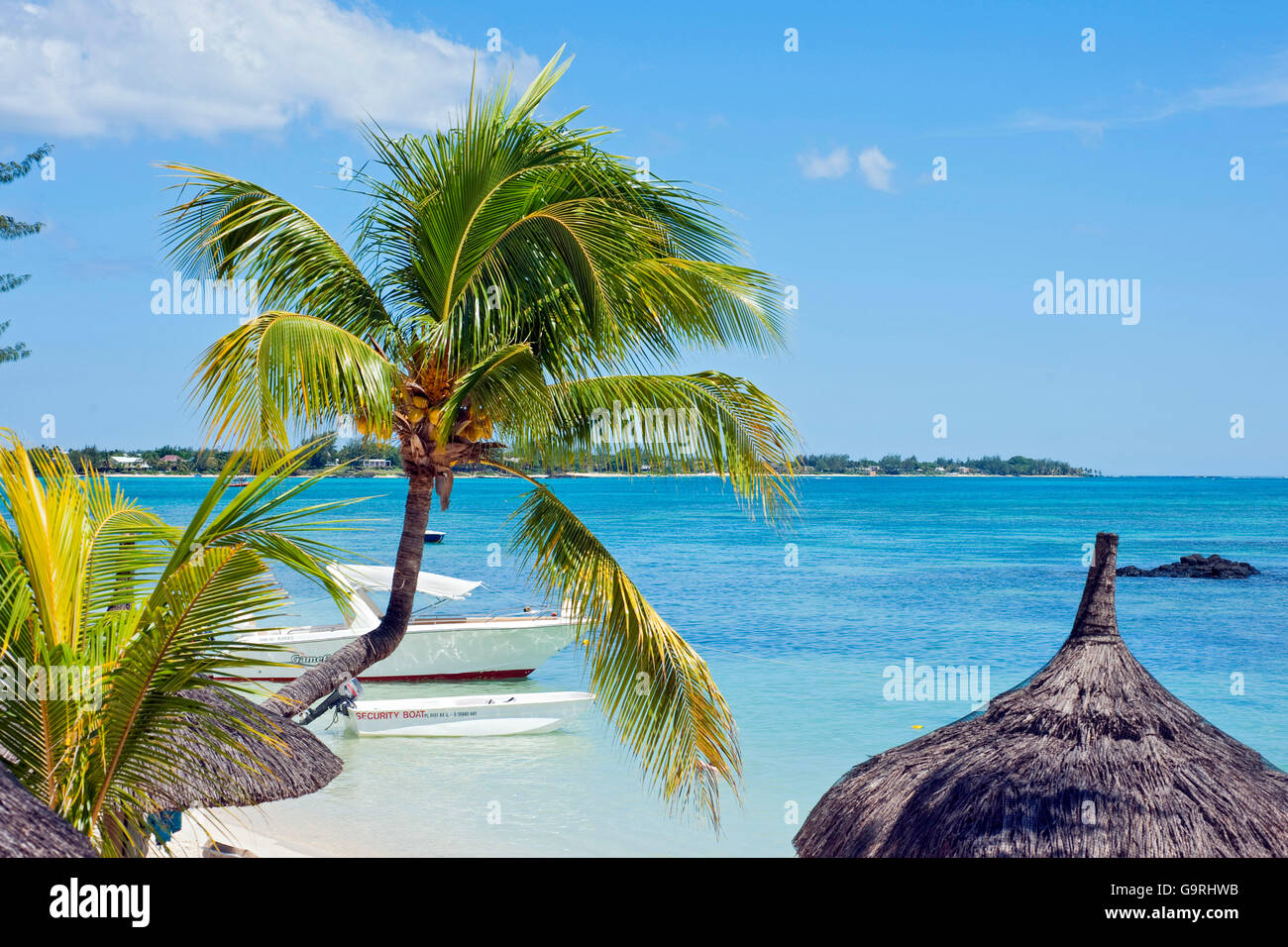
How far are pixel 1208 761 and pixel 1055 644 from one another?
1022 inches

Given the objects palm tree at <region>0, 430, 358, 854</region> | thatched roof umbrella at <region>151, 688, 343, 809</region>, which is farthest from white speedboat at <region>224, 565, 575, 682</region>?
palm tree at <region>0, 430, 358, 854</region>

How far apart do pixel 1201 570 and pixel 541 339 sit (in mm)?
42294

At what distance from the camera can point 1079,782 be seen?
197 inches

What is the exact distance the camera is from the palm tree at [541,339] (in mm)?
6691

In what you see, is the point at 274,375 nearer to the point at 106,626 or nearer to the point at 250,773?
the point at 106,626

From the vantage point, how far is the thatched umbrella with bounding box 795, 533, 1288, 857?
15.7 ft

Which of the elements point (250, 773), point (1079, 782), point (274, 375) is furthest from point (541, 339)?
point (1079, 782)

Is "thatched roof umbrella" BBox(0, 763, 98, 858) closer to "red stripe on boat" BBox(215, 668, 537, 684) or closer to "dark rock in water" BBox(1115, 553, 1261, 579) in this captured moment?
"red stripe on boat" BBox(215, 668, 537, 684)

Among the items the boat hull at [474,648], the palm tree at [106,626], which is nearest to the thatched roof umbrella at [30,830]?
the palm tree at [106,626]
